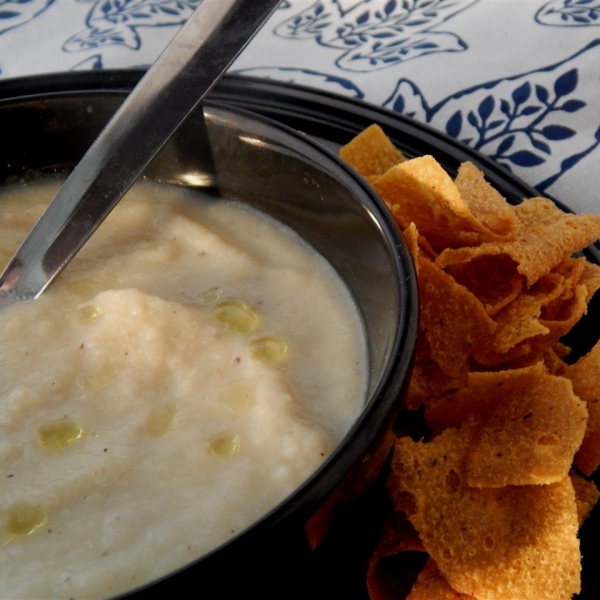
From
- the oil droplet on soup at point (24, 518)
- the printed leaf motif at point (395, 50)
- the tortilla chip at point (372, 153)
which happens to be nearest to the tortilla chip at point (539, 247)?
the tortilla chip at point (372, 153)

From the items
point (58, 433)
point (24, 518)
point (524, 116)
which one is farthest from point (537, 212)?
point (24, 518)

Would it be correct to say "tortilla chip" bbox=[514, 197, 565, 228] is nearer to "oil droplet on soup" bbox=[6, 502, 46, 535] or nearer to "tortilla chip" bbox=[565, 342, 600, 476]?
"tortilla chip" bbox=[565, 342, 600, 476]

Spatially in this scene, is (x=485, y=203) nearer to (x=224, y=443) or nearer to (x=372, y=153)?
(x=372, y=153)

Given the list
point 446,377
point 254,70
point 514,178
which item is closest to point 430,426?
point 446,377

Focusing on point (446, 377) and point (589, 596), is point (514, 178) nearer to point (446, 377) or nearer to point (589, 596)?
point (446, 377)

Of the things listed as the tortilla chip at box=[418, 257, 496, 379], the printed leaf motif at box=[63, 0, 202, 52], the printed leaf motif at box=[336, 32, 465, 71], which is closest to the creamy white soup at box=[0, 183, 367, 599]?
the tortilla chip at box=[418, 257, 496, 379]

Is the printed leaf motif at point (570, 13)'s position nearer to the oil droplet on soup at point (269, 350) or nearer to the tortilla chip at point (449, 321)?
the tortilla chip at point (449, 321)
